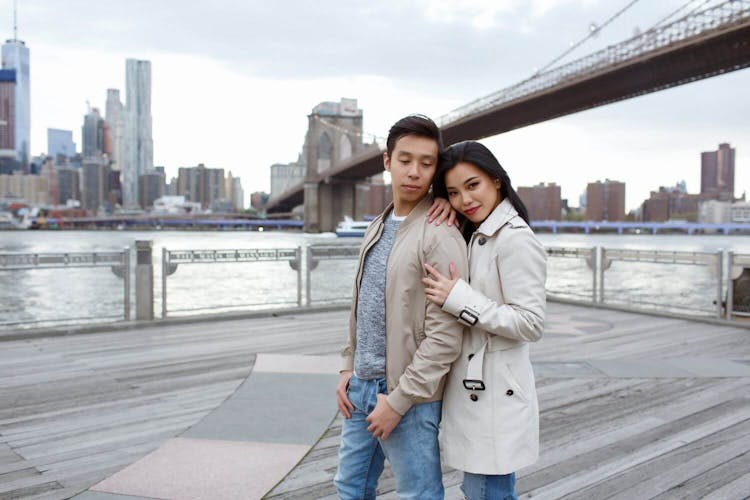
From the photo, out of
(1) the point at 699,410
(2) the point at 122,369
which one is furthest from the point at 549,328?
(2) the point at 122,369

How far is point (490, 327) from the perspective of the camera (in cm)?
147

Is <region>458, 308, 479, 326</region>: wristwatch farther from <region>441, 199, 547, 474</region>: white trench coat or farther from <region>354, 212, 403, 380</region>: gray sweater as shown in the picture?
<region>354, 212, 403, 380</region>: gray sweater

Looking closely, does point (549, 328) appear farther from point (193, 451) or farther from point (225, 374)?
point (193, 451)

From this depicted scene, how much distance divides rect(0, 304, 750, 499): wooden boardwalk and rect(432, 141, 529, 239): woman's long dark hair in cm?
134

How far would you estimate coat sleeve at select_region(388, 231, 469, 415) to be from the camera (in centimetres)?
147

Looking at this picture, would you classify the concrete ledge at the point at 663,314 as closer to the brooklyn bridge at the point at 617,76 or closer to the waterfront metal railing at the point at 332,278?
the waterfront metal railing at the point at 332,278

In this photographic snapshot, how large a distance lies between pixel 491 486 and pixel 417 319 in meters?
0.44

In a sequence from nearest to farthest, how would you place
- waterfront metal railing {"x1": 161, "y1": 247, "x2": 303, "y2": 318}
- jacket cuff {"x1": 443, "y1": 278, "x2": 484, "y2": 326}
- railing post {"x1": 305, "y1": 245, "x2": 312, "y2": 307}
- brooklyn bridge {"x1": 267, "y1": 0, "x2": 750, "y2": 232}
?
jacket cuff {"x1": 443, "y1": 278, "x2": 484, "y2": 326}, waterfront metal railing {"x1": 161, "y1": 247, "x2": 303, "y2": 318}, railing post {"x1": 305, "y1": 245, "x2": 312, "y2": 307}, brooklyn bridge {"x1": 267, "y1": 0, "x2": 750, "y2": 232}

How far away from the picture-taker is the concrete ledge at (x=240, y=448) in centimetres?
247

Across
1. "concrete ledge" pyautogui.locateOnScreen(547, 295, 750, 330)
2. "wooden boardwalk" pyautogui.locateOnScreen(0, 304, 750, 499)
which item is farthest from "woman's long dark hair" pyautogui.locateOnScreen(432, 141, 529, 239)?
"concrete ledge" pyautogui.locateOnScreen(547, 295, 750, 330)

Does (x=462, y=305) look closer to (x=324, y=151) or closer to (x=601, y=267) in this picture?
(x=601, y=267)

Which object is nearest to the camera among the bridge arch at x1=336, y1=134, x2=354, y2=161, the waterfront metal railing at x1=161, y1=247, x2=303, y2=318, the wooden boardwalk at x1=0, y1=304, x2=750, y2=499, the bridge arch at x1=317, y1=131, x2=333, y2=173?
the wooden boardwalk at x1=0, y1=304, x2=750, y2=499

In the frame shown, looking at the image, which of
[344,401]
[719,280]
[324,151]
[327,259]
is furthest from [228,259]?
[324,151]

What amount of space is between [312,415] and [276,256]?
166 inches
